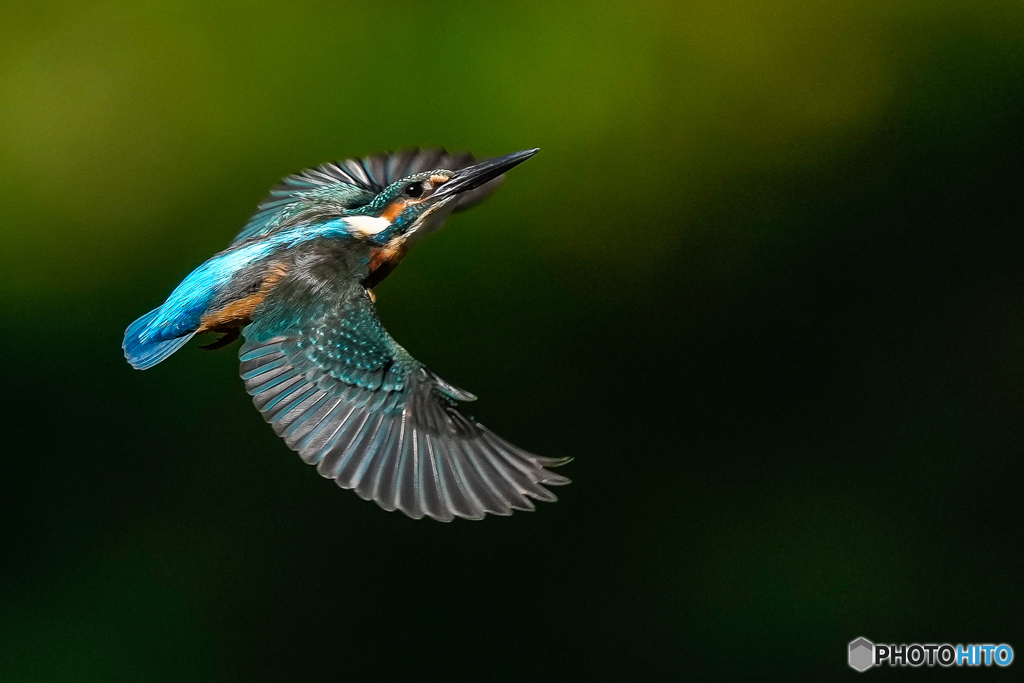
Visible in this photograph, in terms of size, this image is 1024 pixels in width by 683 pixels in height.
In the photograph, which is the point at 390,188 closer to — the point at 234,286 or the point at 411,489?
the point at 234,286

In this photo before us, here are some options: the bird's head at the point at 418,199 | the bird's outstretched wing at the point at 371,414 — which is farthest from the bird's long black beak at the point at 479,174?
the bird's outstretched wing at the point at 371,414

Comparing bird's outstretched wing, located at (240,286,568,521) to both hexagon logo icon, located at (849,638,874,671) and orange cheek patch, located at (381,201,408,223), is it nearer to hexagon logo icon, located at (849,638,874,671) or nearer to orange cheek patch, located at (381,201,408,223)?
orange cheek patch, located at (381,201,408,223)

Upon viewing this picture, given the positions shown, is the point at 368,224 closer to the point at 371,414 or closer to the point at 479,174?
the point at 479,174

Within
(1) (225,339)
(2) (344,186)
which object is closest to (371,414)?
(1) (225,339)

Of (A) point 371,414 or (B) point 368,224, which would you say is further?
(B) point 368,224

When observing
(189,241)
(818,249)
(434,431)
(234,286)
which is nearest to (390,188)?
(234,286)

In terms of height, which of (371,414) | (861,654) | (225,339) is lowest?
(861,654)

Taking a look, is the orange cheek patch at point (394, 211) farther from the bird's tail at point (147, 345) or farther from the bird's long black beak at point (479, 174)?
the bird's tail at point (147, 345)
